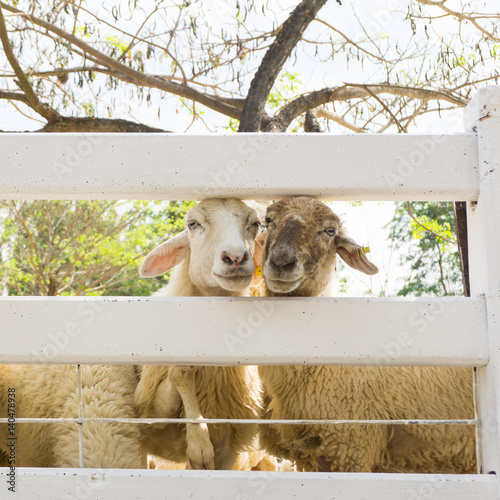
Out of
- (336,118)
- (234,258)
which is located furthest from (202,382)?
(336,118)

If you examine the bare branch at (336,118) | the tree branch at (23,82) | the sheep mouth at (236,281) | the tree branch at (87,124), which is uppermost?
the bare branch at (336,118)

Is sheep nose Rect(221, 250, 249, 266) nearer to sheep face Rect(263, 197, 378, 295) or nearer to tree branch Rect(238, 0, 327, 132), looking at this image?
sheep face Rect(263, 197, 378, 295)

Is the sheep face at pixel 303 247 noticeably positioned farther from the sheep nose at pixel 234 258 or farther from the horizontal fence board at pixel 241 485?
the horizontal fence board at pixel 241 485

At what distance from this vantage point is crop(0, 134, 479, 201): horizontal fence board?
2102 mm

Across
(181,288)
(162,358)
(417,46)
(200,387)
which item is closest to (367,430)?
(200,387)

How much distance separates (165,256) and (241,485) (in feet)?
5.48

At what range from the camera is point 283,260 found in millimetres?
2600

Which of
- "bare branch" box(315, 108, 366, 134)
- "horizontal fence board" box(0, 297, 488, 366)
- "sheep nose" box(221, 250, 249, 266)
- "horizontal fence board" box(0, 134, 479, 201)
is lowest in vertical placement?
"horizontal fence board" box(0, 297, 488, 366)

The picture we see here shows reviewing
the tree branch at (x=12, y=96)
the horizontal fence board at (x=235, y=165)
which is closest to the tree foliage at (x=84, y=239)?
the tree branch at (x=12, y=96)

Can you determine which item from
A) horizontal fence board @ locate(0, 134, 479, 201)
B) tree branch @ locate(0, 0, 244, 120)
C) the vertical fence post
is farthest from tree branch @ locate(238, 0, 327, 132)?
the vertical fence post

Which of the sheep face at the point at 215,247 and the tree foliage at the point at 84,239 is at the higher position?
the tree foliage at the point at 84,239

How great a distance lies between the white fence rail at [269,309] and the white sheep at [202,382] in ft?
2.35

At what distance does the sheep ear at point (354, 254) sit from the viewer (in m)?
3.12

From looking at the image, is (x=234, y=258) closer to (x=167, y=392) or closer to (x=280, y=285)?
(x=280, y=285)
